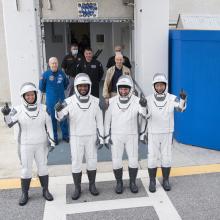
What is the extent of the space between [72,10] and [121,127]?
3.30 metres

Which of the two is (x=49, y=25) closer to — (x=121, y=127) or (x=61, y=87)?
(x=61, y=87)

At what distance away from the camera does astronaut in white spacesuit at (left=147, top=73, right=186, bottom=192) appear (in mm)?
4914

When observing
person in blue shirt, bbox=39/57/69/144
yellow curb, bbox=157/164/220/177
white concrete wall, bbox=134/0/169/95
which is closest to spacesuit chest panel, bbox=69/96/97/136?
yellow curb, bbox=157/164/220/177

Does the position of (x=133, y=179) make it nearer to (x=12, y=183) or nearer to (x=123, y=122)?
(x=123, y=122)

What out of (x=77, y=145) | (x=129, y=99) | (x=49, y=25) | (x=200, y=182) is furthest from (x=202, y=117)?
(x=49, y=25)

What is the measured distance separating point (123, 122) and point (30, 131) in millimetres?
1287

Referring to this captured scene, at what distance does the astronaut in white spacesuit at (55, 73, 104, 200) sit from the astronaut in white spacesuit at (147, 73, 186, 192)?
74 centimetres

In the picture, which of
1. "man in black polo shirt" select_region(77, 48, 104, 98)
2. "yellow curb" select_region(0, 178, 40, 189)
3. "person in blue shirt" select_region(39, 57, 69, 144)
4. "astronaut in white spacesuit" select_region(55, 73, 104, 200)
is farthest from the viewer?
"man in black polo shirt" select_region(77, 48, 104, 98)

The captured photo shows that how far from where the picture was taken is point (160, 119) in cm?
496

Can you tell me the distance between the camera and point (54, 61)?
647 centimetres

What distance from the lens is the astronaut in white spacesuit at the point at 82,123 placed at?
187 inches

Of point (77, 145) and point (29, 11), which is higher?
point (29, 11)

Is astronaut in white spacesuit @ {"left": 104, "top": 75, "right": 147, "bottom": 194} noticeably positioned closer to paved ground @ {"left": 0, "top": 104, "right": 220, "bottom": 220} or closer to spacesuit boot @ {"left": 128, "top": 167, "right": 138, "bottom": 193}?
spacesuit boot @ {"left": 128, "top": 167, "right": 138, "bottom": 193}

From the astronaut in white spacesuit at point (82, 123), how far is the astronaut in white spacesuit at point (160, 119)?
2.44 feet
